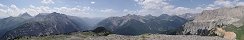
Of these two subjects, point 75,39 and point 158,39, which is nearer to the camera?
point 158,39

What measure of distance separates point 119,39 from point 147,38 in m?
18.2

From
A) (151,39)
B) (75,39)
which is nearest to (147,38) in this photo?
(151,39)

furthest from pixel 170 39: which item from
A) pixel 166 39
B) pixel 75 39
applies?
pixel 75 39

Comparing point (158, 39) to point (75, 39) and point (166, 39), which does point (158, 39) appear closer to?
point (166, 39)

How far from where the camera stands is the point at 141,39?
188000mm

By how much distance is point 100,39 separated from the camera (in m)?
187

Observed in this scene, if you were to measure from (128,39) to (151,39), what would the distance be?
43.8ft

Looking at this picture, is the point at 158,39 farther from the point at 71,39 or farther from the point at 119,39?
the point at 71,39

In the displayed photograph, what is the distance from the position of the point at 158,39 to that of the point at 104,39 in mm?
28969

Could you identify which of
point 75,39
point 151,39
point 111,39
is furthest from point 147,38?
point 75,39

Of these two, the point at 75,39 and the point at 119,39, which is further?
the point at 75,39

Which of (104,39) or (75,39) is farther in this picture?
(75,39)

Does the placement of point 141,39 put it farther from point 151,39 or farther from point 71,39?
point 71,39

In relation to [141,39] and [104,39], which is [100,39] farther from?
[141,39]
